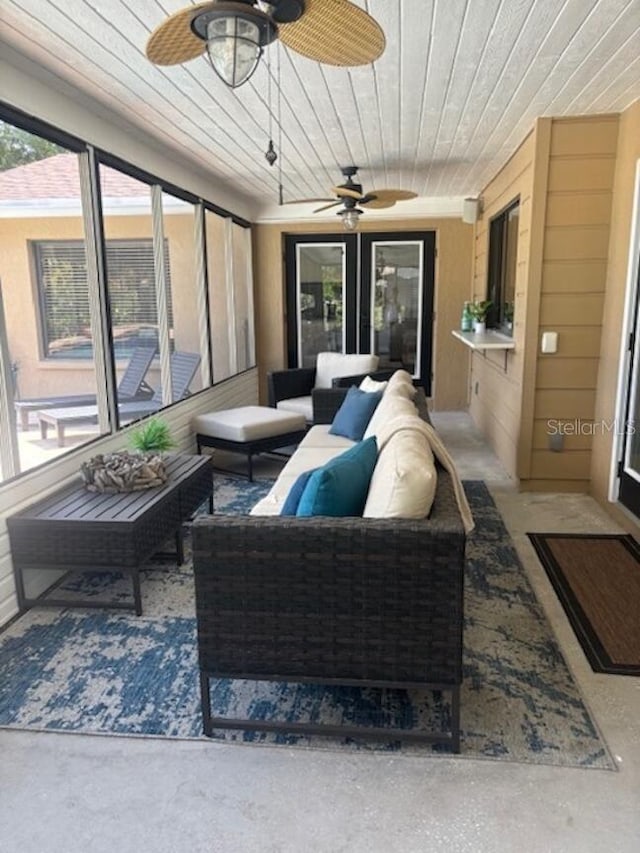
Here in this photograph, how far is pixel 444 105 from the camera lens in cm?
347

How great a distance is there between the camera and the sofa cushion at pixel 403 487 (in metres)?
1.75

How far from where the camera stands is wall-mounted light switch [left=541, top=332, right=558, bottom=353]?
3.94 meters

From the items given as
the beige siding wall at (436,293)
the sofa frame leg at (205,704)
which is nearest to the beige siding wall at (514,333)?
the beige siding wall at (436,293)

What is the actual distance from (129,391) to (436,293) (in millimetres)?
4135

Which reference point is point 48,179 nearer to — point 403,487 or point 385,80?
point 385,80

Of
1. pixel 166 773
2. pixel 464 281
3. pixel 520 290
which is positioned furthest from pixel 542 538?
pixel 464 281

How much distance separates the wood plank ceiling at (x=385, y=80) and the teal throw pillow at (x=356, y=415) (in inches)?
69.4

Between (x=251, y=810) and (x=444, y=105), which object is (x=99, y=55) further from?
(x=251, y=810)

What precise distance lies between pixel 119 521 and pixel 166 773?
44.1 inches

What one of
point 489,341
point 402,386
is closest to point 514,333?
point 489,341

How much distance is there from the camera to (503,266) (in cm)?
534

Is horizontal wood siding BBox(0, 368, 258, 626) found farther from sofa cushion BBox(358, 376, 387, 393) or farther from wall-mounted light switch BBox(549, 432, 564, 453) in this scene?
wall-mounted light switch BBox(549, 432, 564, 453)

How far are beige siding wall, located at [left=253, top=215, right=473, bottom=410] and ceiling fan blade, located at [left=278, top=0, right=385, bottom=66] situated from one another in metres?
5.32

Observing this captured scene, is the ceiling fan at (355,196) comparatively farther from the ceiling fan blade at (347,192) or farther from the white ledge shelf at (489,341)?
the white ledge shelf at (489,341)
